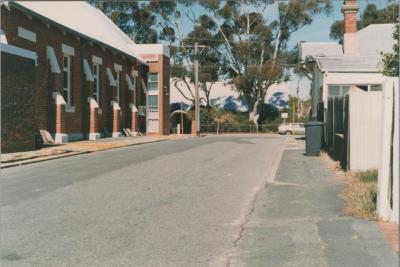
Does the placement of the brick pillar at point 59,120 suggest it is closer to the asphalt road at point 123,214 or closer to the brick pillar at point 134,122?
the asphalt road at point 123,214

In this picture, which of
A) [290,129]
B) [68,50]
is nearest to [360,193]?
[68,50]

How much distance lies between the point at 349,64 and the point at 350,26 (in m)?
4.02

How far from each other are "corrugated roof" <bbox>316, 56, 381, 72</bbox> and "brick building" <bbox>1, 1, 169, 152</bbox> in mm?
10947

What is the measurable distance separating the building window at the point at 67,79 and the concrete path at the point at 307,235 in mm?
20593

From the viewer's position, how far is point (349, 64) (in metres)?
25.1

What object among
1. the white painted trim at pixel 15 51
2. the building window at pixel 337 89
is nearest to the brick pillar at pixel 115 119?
the building window at pixel 337 89

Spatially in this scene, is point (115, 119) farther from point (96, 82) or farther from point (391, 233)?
point (391, 233)

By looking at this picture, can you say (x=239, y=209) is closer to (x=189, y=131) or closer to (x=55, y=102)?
(x=55, y=102)

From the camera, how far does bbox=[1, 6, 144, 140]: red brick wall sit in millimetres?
23531

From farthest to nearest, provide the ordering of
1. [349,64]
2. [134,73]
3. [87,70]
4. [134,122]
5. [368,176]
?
[134,73], [134,122], [87,70], [349,64], [368,176]

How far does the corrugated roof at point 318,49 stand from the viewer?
3212cm

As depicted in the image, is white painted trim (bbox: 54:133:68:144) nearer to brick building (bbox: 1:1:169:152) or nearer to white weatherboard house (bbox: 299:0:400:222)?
brick building (bbox: 1:1:169:152)

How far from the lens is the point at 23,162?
627 inches

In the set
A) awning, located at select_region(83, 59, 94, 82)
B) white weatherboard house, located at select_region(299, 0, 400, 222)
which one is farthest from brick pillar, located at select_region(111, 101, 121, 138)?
white weatherboard house, located at select_region(299, 0, 400, 222)
